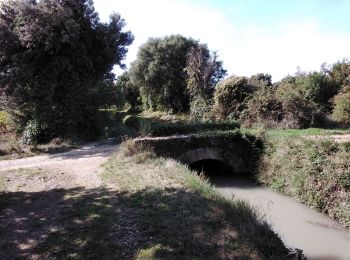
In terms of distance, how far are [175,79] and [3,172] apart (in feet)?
91.9

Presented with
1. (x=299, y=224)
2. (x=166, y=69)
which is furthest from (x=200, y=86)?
(x=299, y=224)

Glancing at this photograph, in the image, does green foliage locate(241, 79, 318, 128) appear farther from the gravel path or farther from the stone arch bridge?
the gravel path

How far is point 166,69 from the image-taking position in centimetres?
3912

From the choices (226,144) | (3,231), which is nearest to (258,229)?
(3,231)

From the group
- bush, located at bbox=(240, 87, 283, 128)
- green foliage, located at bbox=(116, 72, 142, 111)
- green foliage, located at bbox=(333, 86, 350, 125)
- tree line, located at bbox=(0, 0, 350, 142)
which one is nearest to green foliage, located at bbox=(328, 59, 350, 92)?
tree line, located at bbox=(0, 0, 350, 142)

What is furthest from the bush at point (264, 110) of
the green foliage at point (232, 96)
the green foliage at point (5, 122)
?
the green foliage at point (5, 122)

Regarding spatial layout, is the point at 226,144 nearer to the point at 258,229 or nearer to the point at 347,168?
the point at 347,168

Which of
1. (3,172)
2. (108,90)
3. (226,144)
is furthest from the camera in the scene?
(108,90)

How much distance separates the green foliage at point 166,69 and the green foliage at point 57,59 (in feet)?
56.9

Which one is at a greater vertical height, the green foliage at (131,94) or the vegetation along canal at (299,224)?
the green foliage at (131,94)

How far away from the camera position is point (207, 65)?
1371 inches

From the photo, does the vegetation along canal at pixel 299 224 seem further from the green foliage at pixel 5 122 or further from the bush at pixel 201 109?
the green foliage at pixel 5 122

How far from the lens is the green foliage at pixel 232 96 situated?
27397mm

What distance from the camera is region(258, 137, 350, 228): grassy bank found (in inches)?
450
